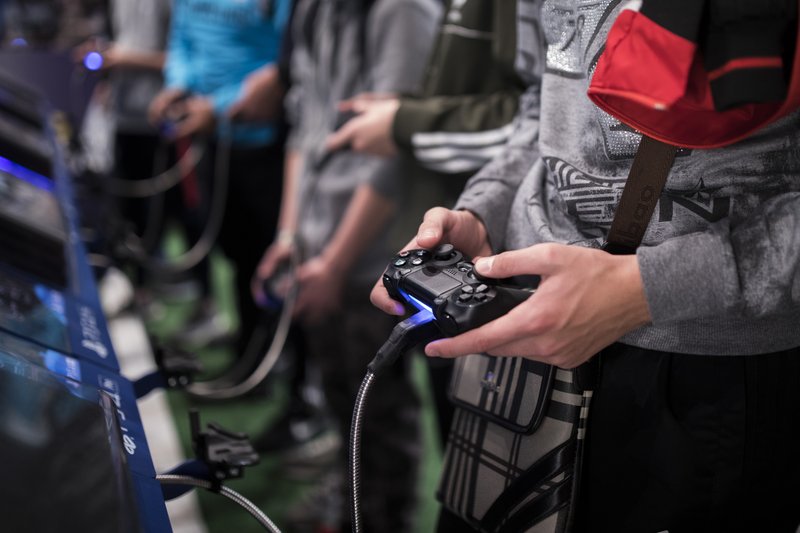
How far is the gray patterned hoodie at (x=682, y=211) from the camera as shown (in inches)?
27.8

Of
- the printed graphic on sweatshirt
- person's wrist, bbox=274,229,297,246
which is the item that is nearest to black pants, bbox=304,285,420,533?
person's wrist, bbox=274,229,297,246

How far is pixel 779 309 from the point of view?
28.4 inches

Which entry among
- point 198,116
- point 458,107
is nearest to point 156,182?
point 198,116

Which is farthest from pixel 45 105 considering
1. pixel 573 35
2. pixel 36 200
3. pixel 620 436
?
pixel 620 436

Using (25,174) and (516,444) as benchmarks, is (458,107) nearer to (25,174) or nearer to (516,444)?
(516,444)

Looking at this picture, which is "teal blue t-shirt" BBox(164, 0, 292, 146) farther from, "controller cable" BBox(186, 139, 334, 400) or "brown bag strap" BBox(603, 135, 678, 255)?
"brown bag strap" BBox(603, 135, 678, 255)

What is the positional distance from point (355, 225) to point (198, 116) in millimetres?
1066

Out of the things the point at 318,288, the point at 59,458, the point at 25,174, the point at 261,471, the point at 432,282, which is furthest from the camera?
the point at 261,471

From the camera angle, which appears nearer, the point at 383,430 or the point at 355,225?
the point at 355,225

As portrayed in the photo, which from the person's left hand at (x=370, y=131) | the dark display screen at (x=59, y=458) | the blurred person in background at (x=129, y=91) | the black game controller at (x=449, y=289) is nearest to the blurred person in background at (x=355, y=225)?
the person's left hand at (x=370, y=131)

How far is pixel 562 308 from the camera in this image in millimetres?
674

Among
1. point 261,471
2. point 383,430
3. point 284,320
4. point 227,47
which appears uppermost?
point 227,47

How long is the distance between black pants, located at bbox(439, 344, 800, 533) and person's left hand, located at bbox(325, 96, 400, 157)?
60 cm

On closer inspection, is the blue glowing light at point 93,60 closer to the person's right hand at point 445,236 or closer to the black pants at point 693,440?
the person's right hand at point 445,236
